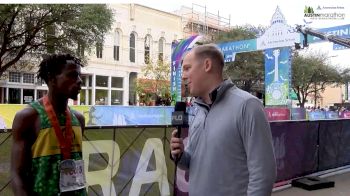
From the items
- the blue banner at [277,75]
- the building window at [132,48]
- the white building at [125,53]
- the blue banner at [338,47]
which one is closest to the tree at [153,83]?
the white building at [125,53]

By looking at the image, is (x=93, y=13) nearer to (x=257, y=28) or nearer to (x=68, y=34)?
(x=68, y=34)

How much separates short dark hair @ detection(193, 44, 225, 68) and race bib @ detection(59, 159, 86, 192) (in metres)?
0.90

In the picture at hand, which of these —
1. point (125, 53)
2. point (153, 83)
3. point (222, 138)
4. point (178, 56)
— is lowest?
point (222, 138)

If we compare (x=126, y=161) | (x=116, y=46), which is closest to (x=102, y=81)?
(x=116, y=46)

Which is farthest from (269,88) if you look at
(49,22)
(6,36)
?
(6,36)

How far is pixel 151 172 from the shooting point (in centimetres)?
570

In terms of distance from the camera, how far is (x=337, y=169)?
9.62 metres

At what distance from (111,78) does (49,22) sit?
1986cm

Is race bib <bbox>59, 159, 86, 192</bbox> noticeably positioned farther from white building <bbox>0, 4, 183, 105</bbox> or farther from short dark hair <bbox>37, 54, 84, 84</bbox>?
white building <bbox>0, 4, 183, 105</bbox>

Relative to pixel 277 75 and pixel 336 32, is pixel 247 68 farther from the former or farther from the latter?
pixel 277 75

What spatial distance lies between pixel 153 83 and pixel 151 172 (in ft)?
117

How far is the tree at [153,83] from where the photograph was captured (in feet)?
129

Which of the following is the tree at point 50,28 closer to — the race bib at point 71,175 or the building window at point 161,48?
the race bib at point 71,175

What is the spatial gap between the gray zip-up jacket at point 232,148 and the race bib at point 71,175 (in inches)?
24.7
